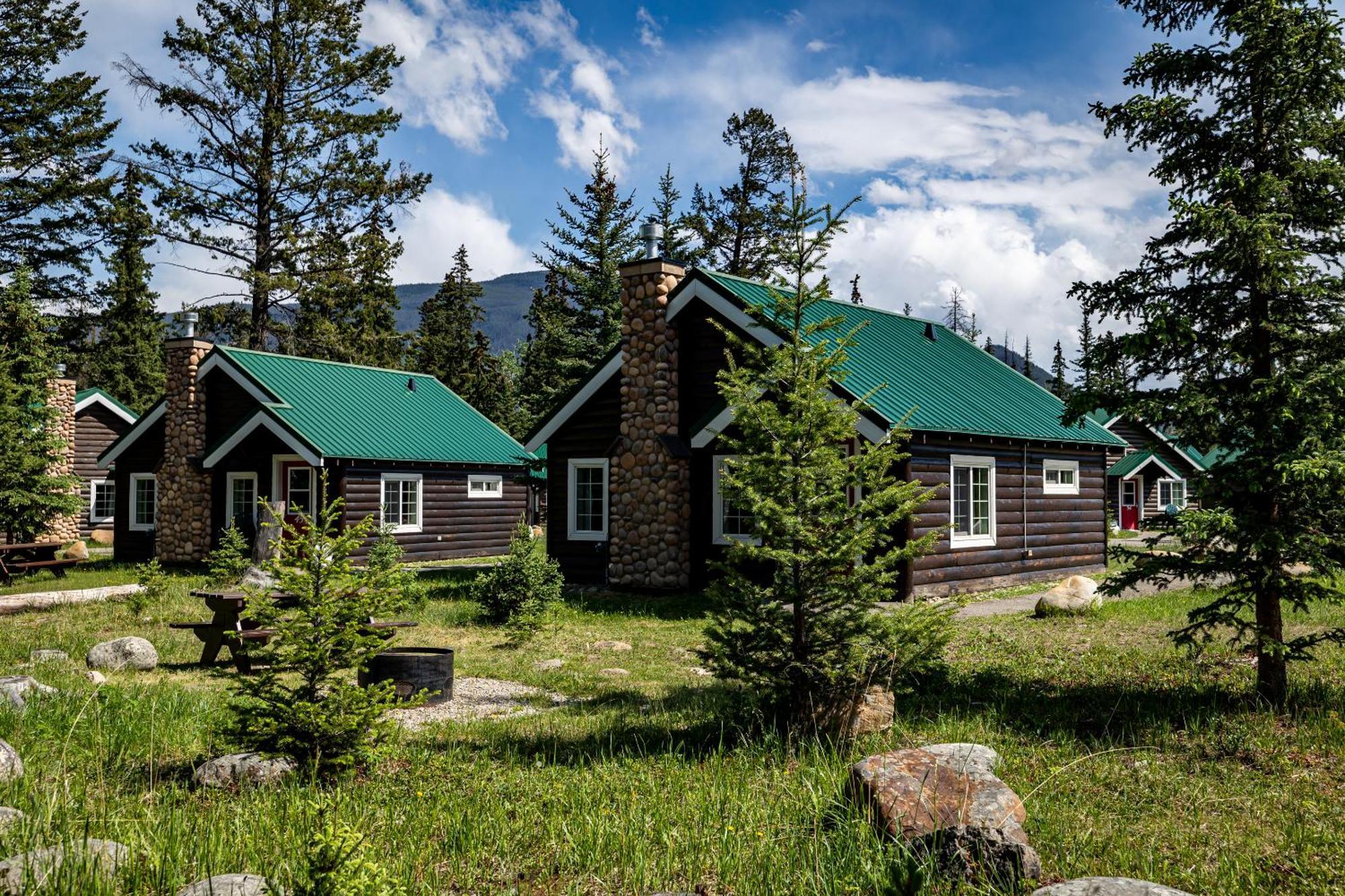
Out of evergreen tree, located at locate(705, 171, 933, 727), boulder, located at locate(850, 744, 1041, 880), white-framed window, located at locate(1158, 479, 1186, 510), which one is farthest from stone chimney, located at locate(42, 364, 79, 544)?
white-framed window, located at locate(1158, 479, 1186, 510)

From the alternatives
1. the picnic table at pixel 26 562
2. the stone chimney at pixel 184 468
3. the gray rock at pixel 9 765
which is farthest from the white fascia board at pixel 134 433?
the gray rock at pixel 9 765

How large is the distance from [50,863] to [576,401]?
17295 mm

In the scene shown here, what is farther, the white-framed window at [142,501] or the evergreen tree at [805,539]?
the white-framed window at [142,501]

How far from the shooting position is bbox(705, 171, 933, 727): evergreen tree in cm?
766

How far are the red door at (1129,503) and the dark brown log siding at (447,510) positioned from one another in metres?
28.2

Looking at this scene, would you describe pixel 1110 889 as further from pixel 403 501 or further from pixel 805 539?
pixel 403 501

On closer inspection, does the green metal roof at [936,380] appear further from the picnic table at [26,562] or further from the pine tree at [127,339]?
the pine tree at [127,339]

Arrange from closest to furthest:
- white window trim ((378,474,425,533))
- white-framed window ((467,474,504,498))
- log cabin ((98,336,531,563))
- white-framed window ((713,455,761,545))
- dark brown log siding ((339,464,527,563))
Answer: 1. white-framed window ((713,455,761,545))
2. log cabin ((98,336,531,563))
3. dark brown log siding ((339,464,527,563))
4. white window trim ((378,474,425,533))
5. white-framed window ((467,474,504,498))

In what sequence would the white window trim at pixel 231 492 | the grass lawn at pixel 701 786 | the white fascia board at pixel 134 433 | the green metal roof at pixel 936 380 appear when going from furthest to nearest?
the white fascia board at pixel 134 433
the white window trim at pixel 231 492
the green metal roof at pixel 936 380
the grass lawn at pixel 701 786

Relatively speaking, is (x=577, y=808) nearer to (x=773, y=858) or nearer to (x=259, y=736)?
(x=773, y=858)

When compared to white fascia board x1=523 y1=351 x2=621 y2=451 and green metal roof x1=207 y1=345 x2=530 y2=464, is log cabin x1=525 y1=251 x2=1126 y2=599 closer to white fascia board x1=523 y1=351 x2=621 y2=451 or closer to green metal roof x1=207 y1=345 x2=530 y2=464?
white fascia board x1=523 y1=351 x2=621 y2=451

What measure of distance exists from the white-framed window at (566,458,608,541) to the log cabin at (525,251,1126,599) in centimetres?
3

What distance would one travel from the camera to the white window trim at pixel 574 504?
2123 centimetres

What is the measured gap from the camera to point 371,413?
87.9ft
